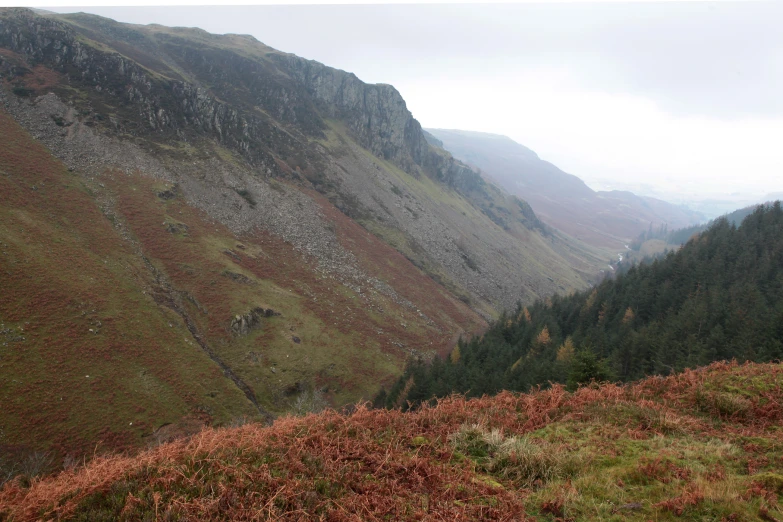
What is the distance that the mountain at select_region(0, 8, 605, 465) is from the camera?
40.9 meters

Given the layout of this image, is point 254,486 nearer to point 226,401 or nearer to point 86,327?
point 226,401

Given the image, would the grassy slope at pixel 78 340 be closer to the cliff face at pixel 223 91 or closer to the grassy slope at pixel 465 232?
the cliff face at pixel 223 91

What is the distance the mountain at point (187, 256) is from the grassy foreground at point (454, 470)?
17298 mm

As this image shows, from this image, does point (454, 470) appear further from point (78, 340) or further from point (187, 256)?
point (187, 256)

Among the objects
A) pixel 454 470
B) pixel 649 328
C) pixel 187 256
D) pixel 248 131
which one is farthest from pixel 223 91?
pixel 454 470

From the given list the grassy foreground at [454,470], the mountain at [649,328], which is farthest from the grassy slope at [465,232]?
the grassy foreground at [454,470]

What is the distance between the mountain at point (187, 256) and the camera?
4091cm

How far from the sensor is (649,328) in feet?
166

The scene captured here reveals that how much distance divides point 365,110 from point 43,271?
147 metres

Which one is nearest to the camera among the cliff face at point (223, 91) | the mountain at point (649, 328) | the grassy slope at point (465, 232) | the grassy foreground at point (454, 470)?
the grassy foreground at point (454, 470)

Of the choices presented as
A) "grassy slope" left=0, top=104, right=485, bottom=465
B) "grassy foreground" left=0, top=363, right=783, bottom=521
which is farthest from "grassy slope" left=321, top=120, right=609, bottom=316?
"grassy foreground" left=0, top=363, right=783, bottom=521

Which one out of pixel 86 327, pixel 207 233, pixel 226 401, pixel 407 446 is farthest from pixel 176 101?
pixel 407 446

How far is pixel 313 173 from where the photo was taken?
384ft

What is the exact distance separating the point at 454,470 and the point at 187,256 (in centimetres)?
6866
